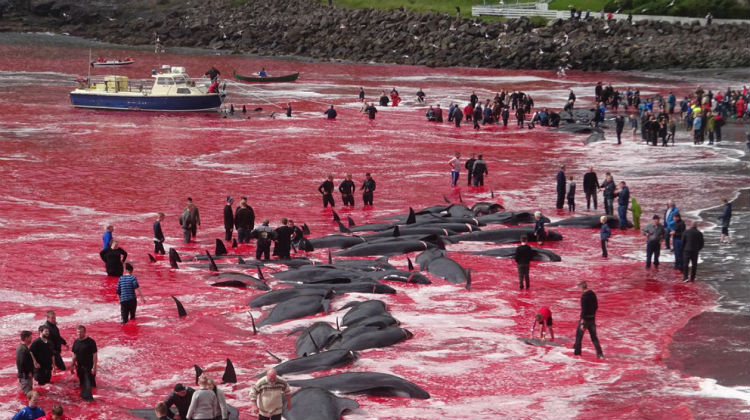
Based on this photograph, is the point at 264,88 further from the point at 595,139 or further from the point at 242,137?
the point at 595,139

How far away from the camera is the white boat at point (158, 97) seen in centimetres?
6600

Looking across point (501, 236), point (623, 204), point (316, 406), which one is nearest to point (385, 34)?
point (623, 204)

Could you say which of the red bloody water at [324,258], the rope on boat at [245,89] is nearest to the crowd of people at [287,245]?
the red bloody water at [324,258]

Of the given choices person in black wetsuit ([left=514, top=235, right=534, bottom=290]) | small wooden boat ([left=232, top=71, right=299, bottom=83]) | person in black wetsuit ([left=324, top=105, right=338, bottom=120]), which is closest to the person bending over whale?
person in black wetsuit ([left=514, top=235, right=534, bottom=290])

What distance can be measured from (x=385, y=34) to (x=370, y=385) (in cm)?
10318

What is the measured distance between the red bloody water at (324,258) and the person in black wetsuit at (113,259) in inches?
23.5

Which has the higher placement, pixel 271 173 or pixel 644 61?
pixel 644 61

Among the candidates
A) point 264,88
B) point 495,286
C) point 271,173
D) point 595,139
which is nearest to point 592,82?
point 264,88

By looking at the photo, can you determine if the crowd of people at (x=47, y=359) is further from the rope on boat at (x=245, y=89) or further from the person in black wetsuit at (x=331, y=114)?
the rope on boat at (x=245, y=89)

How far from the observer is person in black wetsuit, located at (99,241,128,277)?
25.9 m

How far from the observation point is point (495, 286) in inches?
994

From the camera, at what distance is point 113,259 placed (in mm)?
25984

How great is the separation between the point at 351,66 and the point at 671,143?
6046 centimetres

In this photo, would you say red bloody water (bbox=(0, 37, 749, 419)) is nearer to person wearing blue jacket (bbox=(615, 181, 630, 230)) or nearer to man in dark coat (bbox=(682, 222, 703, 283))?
man in dark coat (bbox=(682, 222, 703, 283))
